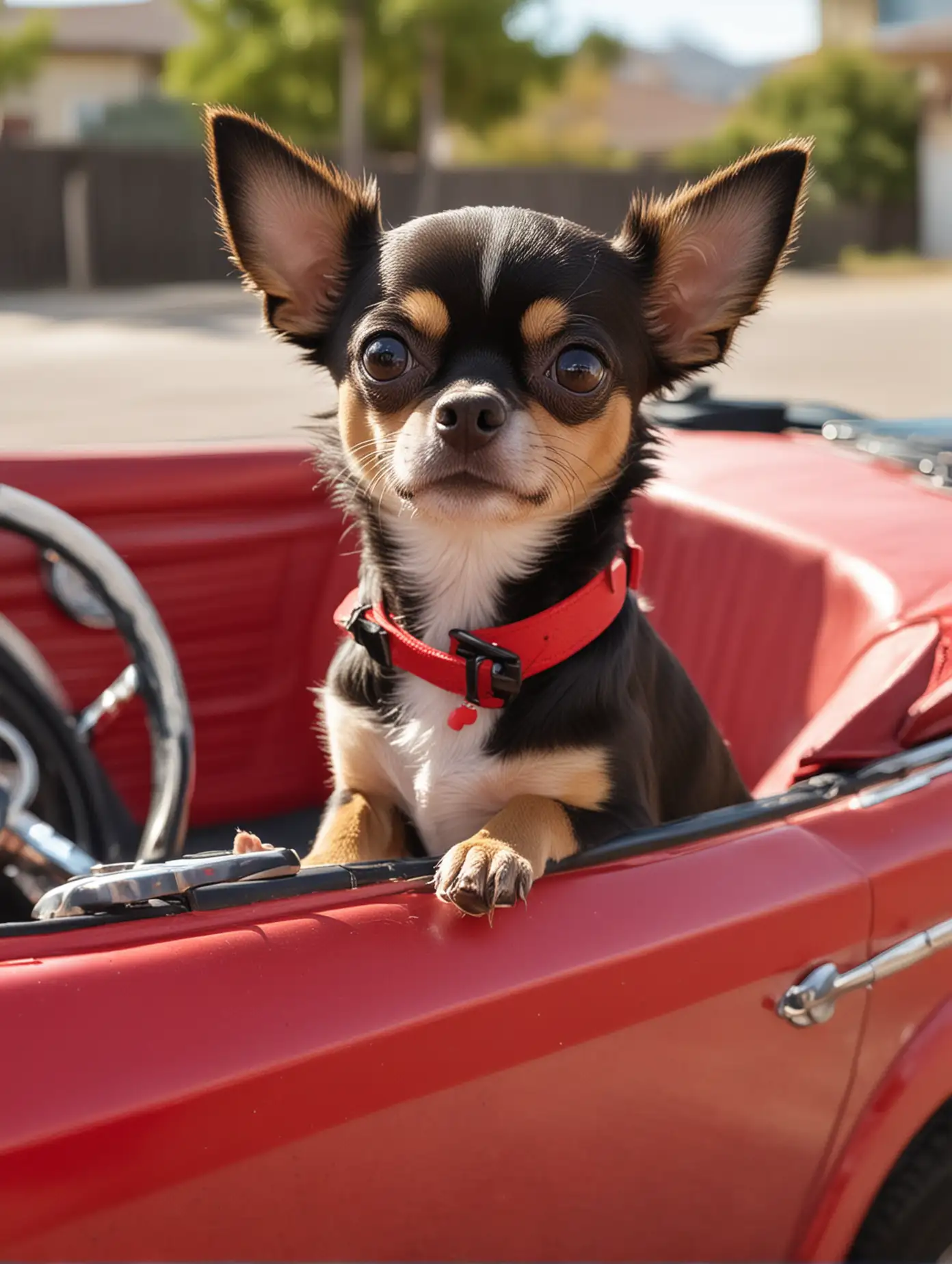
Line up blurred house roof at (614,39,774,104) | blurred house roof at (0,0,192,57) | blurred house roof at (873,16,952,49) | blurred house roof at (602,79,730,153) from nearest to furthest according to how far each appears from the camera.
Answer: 1. blurred house roof at (873,16,952,49)
2. blurred house roof at (0,0,192,57)
3. blurred house roof at (602,79,730,153)
4. blurred house roof at (614,39,774,104)

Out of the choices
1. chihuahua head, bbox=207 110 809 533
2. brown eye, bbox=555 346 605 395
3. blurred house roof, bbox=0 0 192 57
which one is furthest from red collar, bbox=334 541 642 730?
blurred house roof, bbox=0 0 192 57

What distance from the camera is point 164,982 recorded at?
51.4 inches

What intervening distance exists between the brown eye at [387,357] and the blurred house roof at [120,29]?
44.2 metres

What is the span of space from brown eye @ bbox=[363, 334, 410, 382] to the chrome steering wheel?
0.53 metres

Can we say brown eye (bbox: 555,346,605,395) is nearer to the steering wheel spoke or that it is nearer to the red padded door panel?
the steering wheel spoke

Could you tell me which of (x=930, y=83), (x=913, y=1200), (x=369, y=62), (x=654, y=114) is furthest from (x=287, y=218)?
(x=654, y=114)

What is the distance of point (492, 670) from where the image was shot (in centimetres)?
189

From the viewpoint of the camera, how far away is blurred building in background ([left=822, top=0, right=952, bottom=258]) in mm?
34438

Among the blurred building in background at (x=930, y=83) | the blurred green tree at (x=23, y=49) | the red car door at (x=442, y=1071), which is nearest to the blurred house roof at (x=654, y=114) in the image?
the blurred building in background at (x=930, y=83)

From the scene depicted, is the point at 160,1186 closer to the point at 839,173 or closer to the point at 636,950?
the point at 636,950

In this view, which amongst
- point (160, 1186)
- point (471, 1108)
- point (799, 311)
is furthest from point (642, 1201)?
point (799, 311)

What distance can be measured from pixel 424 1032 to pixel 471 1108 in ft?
0.38

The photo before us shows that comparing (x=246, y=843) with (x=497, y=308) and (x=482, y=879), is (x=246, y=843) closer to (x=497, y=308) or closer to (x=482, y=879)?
(x=482, y=879)

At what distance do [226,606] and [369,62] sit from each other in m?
35.1
